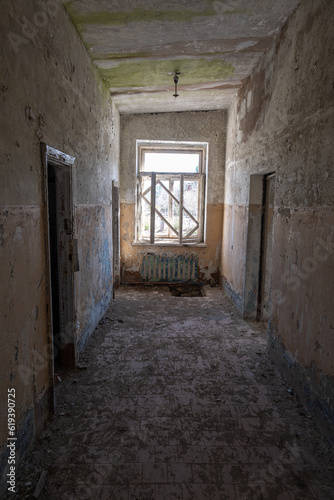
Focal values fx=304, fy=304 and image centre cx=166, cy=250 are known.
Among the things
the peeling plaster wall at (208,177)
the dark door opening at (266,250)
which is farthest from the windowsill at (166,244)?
the dark door opening at (266,250)

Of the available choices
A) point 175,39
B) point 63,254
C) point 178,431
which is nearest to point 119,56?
point 175,39

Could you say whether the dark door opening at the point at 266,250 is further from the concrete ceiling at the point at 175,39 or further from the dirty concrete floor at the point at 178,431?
the concrete ceiling at the point at 175,39

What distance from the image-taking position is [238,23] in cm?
294

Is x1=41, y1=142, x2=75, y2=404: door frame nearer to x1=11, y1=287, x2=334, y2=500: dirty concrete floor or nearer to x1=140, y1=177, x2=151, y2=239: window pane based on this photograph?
x1=11, y1=287, x2=334, y2=500: dirty concrete floor

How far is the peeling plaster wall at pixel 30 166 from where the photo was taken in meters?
1.79

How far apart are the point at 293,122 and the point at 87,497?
340 cm

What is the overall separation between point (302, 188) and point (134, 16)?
2.17 meters

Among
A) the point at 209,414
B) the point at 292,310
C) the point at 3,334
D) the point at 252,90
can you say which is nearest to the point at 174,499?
the point at 209,414

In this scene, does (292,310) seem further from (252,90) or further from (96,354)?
(252,90)

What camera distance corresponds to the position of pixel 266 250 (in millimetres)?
4457

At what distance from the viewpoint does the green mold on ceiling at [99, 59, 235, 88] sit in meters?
3.87

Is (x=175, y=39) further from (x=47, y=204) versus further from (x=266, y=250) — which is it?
(x=266, y=250)

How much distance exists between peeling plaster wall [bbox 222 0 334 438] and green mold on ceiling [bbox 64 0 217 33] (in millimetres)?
949

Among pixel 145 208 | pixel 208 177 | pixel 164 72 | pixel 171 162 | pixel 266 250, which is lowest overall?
pixel 266 250
